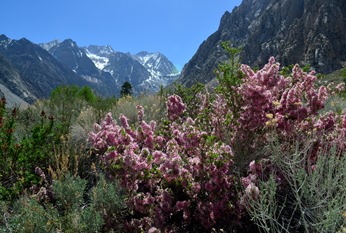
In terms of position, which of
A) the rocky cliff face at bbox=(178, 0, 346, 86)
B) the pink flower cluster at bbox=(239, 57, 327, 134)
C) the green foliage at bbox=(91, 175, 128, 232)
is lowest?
the green foliage at bbox=(91, 175, 128, 232)

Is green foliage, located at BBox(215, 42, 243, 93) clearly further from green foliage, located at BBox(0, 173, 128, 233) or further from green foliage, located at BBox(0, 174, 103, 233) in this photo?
green foliage, located at BBox(0, 174, 103, 233)

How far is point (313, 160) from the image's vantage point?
3936 mm

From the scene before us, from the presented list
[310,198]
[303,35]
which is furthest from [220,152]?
[303,35]

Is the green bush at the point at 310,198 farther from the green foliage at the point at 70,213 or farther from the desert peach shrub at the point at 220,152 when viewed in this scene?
the green foliage at the point at 70,213

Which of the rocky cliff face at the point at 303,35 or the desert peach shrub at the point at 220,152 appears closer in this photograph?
the desert peach shrub at the point at 220,152

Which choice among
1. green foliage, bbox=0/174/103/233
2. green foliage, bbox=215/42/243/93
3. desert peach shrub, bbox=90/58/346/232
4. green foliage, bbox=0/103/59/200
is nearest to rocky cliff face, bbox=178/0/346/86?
green foliage, bbox=215/42/243/93

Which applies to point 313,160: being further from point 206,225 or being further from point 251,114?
point 206,225

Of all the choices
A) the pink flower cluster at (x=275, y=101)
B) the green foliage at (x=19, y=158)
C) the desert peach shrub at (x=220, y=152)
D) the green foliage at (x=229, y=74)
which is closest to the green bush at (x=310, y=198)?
the desert peach shrub at (x=220, y=152)

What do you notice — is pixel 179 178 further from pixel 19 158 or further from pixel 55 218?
pixel 19 158

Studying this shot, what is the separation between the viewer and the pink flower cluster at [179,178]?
3.61 meters

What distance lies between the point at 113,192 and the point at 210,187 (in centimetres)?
108

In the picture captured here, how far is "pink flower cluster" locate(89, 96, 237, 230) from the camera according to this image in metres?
3.61

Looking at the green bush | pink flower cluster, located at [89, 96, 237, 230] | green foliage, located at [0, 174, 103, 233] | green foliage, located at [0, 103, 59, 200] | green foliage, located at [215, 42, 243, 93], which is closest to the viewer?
the green bush

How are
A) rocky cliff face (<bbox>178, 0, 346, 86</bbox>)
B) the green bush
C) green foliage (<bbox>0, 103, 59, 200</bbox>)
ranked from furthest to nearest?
1. rocky cliff face (<bbox>178, 0, 346, 86</bbox>)
2. green foliage (<bbox>0, 103, 59, 200</bbox>)
3. the green bush
